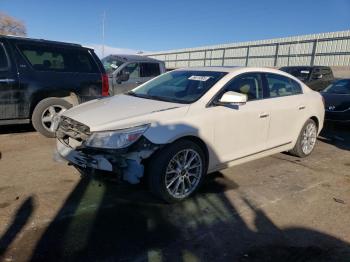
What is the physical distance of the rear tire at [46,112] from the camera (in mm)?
7023

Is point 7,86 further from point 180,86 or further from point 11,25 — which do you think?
point 11,25

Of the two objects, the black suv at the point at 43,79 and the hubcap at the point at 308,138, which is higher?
the black suv at the point at 43,79

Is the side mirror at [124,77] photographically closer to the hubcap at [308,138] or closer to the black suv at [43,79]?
the black suv at [43,79]

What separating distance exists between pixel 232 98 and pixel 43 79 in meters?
4.05

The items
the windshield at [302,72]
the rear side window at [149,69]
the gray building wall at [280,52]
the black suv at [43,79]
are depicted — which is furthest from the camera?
the gray building wall at [280,52]

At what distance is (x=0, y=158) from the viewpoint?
577cm

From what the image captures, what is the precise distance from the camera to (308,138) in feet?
21.6

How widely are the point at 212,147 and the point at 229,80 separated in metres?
0.99

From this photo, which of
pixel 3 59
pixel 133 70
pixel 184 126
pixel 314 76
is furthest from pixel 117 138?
pixel 314 76

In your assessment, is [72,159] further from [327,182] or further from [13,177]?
[327,182]

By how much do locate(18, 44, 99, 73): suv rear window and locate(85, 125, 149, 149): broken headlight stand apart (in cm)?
373

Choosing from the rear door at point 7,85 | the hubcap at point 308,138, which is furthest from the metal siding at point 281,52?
the rear door at point 7,85

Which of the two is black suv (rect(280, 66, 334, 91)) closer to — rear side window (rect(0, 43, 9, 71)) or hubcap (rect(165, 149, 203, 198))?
rear side window (rect(0, 43, 9, 71))

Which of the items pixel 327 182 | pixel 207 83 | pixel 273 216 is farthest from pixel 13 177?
pixel 327 182
